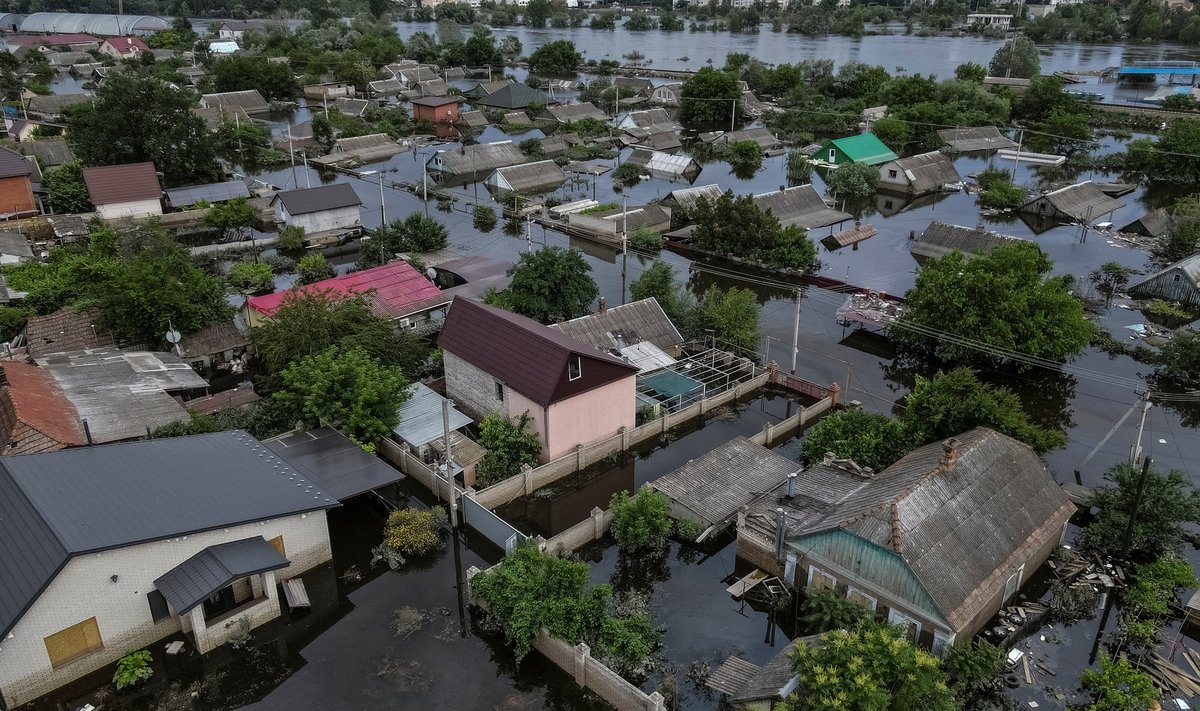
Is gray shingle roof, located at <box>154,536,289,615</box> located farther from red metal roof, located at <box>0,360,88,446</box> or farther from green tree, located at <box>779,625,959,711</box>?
green tree, located at <box>779,625,959,711</box>

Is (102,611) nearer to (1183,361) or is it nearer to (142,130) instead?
(1183,361)

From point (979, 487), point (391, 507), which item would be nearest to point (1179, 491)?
point (979, 487)

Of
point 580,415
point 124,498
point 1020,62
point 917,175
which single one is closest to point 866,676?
point 580,415

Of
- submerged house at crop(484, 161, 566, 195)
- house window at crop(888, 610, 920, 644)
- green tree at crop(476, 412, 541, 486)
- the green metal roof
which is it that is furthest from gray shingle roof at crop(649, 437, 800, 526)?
the green metal roof

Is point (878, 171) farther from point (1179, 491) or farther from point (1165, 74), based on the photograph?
point (1165, 74)

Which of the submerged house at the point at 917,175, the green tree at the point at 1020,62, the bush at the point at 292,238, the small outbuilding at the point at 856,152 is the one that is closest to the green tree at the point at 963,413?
the bush at the point at 292,238

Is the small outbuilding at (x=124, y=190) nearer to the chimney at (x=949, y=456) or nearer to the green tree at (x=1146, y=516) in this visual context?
the chimney at (x=949, y=456)
